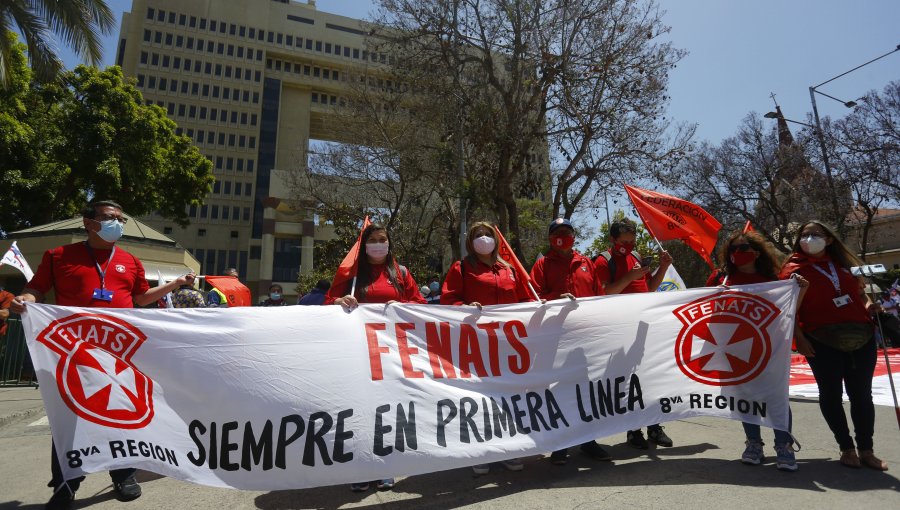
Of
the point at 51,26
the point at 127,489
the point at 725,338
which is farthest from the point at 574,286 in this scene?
the point at 51,26

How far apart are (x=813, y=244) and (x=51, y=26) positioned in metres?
16.3

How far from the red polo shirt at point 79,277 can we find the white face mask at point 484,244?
2.63 meters

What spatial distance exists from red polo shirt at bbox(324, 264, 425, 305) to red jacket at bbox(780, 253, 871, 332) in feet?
10.0

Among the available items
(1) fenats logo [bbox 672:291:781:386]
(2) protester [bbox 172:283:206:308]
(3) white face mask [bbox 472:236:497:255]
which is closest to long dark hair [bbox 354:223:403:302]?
(3) white face mask [bbox 472:236:497:255]

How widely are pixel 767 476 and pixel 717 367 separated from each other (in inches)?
32.6

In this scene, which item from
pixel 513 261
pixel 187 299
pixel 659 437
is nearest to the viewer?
pixel 513 261

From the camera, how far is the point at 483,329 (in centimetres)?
391

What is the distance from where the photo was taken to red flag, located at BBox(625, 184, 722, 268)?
16.5 ft

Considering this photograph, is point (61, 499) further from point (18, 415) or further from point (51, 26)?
point (51, 26)

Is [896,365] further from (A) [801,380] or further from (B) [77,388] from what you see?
(B) [77,388]

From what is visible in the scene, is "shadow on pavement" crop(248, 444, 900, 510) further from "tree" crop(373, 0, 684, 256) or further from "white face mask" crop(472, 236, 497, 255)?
"tree" crop(373, 0, 684, 256)

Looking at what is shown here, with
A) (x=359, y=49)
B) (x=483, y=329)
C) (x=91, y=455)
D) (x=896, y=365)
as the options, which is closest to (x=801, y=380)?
(x=896, y=365)

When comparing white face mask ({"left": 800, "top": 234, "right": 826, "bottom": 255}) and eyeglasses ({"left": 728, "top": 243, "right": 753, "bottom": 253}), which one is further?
eyeglasses ({"left": 728, "top": 243, "right": 753, "bottom": 253})

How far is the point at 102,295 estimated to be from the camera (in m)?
3.63
